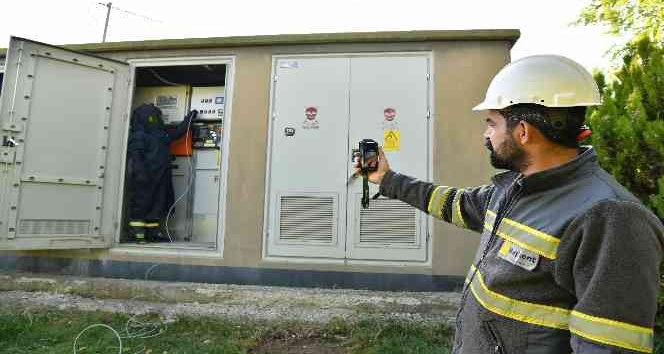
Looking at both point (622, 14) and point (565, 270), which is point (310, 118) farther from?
point (622, 14)

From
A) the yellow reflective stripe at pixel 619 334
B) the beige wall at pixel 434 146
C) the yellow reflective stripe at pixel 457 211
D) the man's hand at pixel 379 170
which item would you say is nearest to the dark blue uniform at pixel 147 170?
the beige wall at pixel 434 146

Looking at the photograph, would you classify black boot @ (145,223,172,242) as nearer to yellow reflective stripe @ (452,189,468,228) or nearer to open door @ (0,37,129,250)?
open door @ (0,37,129,250)

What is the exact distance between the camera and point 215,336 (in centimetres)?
325

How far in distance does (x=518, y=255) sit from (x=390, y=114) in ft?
11.5

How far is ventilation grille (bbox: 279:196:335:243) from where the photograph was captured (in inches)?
179

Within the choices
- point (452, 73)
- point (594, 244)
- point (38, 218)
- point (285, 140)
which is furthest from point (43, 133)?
point (594, 244)

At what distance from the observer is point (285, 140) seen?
471 cm

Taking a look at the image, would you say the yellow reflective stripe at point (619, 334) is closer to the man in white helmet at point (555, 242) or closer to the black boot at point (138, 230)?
the man in white helmet at point (555, 242)

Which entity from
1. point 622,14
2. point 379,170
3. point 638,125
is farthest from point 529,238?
point 622,14

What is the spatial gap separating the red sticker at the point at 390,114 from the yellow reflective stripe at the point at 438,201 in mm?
2754

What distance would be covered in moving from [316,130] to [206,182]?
248 cm

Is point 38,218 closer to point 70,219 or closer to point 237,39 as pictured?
point 70,219

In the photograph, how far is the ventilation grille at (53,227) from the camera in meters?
4.48

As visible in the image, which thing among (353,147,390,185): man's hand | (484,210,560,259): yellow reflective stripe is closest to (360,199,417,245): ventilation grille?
(353,147,390,185): man's hand
